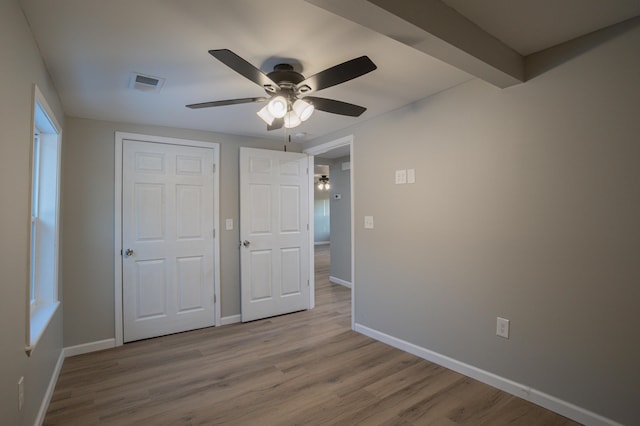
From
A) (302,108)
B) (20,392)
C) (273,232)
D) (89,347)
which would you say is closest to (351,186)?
(273,232)

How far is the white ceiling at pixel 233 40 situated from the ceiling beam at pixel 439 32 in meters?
0.06

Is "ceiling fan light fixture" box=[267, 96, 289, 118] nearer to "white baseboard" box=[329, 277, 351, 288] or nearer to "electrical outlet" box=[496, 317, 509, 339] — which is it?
"electrical outlet" box=[496, 317, 509, 339]

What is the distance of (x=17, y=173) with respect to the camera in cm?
148

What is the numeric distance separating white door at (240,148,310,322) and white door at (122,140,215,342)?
1.37ft

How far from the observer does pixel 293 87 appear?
6.66 feet

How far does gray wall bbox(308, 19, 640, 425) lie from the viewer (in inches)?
67.6

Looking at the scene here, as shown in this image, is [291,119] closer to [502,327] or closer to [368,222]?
[368,222]

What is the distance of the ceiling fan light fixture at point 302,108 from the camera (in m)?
2.04

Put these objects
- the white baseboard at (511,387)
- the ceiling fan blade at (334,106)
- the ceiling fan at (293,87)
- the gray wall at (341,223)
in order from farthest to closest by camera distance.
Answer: the gray wall at (341,223) < the ceiling fan blade at (334,106) < the white baseboard at (511,387) < the ceiling fan at (293,87)

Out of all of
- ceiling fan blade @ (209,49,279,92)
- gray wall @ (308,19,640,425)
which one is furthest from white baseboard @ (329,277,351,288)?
ceiling fan blade @ (209,49,279,92)

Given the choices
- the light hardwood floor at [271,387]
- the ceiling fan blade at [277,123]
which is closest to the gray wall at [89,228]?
the light hardwood floor at [271,387]

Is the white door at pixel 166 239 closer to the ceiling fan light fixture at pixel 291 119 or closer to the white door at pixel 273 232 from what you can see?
the white door at pixel 273 232

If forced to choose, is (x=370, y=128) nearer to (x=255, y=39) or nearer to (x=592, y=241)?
(x=255, y=39)

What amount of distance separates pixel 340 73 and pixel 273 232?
102 inches
